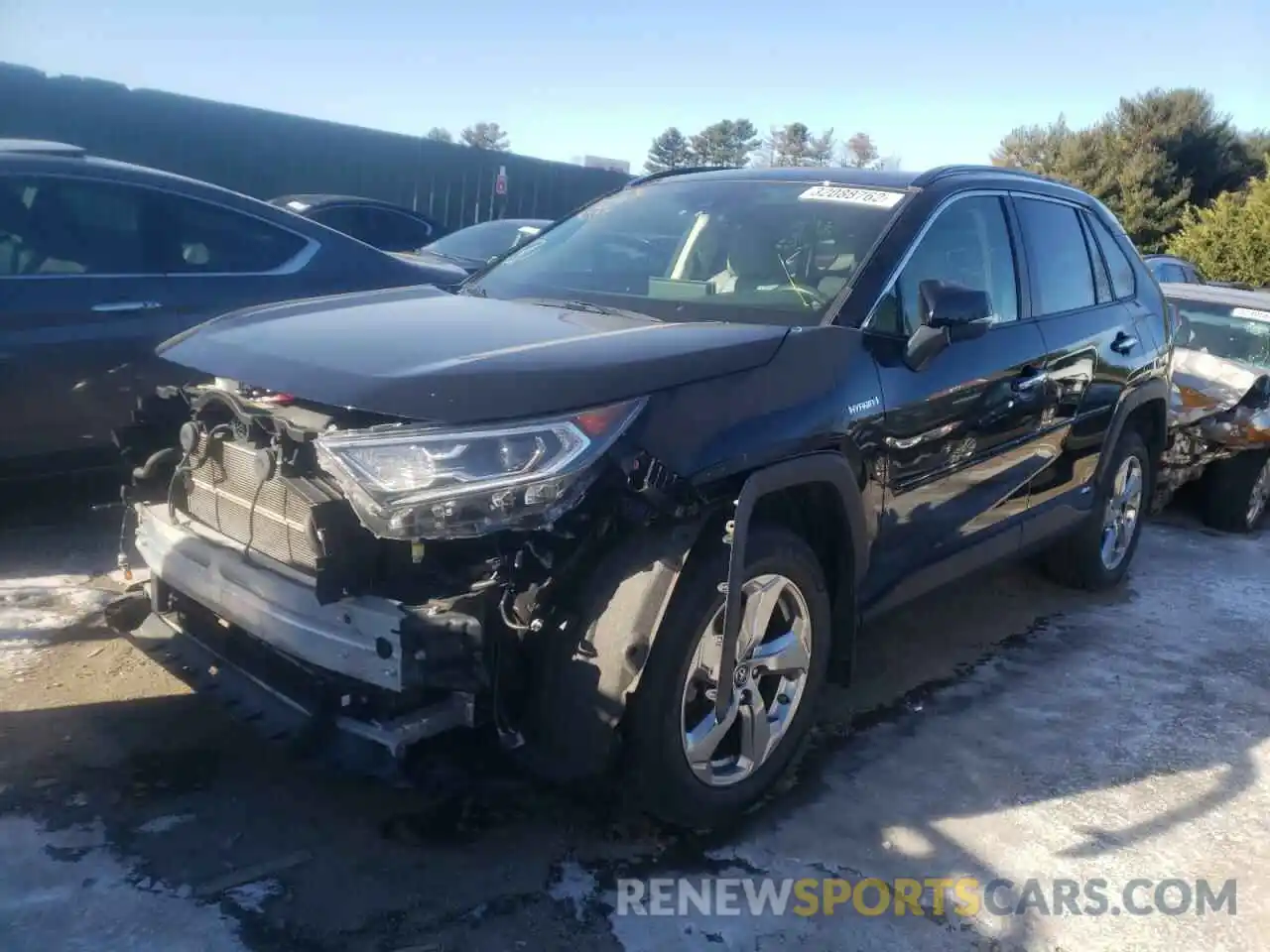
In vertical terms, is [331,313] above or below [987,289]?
below

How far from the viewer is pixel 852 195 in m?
3.94

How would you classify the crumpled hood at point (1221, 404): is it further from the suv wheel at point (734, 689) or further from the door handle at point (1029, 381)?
the suv wheel at point (734, 689)

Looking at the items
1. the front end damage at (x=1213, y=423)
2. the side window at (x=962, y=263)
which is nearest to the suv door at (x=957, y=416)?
the side window at (x=962, y=263)

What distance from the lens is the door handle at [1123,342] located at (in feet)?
16.5

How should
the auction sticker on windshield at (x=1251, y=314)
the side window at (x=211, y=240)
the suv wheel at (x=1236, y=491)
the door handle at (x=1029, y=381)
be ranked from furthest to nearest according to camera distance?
the auction sticker on windshield at (x=1251, y=314) < the suv wheel at (x=1236, y=491) < the side window at (x=211, y=240) < the door handle at (x=1029, y=381)

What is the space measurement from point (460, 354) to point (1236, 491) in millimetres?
5837

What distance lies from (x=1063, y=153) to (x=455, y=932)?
32.1m

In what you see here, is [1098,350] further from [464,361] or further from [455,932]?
[455,932]

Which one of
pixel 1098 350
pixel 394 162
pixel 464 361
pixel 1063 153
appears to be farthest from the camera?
pixel 1063 153

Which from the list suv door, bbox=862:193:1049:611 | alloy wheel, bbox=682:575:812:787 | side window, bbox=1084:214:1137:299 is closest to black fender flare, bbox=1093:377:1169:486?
side window, bbox=1084:214:1137:299

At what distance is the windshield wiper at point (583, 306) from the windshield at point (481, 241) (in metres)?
5.15

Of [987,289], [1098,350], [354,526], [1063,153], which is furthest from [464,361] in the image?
[1063,153]

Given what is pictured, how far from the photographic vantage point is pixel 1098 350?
4852mm

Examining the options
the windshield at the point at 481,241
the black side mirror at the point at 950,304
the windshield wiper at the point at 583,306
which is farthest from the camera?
the windshield at the point at 481,241
